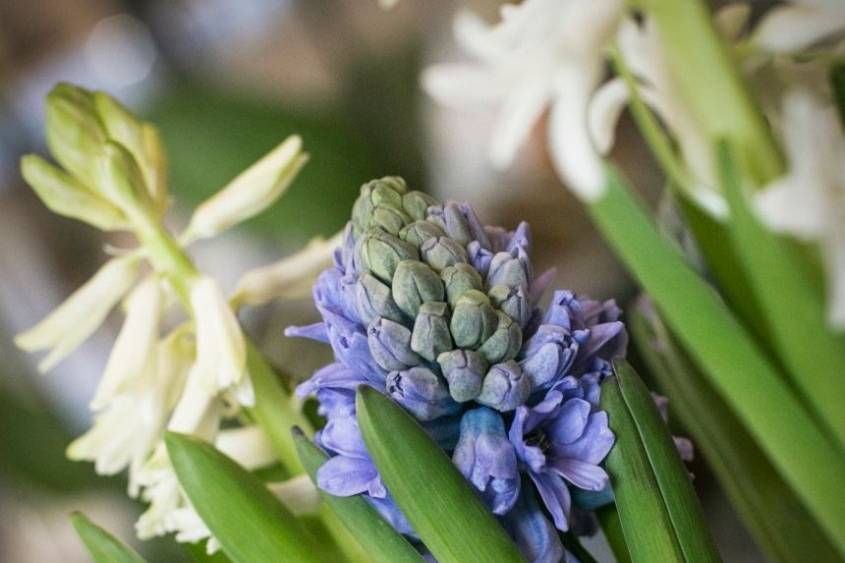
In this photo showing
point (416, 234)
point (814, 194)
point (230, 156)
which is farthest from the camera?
point (230, 156)

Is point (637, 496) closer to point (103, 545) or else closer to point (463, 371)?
point (463, 371)

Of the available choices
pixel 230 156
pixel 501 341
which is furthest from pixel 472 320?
pixel 230 156

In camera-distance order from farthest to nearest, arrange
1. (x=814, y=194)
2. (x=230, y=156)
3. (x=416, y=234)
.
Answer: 1. (x=230, y=156)
2. (x=416, y=234)
3. (x=814, y=194)

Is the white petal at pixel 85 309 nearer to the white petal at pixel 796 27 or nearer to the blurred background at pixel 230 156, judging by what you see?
the blurred background at pixel 230 156

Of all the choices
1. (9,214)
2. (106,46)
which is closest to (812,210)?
(9,214)

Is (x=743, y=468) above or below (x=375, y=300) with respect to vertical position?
below

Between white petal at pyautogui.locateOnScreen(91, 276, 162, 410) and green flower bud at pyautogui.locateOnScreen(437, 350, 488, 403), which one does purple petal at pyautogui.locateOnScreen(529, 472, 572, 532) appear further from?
white petal at pyautogui.locateOnScreen(91, 276, 162, 410)

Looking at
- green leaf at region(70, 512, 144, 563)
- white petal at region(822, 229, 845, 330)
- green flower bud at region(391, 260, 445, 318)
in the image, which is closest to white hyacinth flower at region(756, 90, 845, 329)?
white petal at region(822, 229, 845, 330)

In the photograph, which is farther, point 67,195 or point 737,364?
point 67,195
